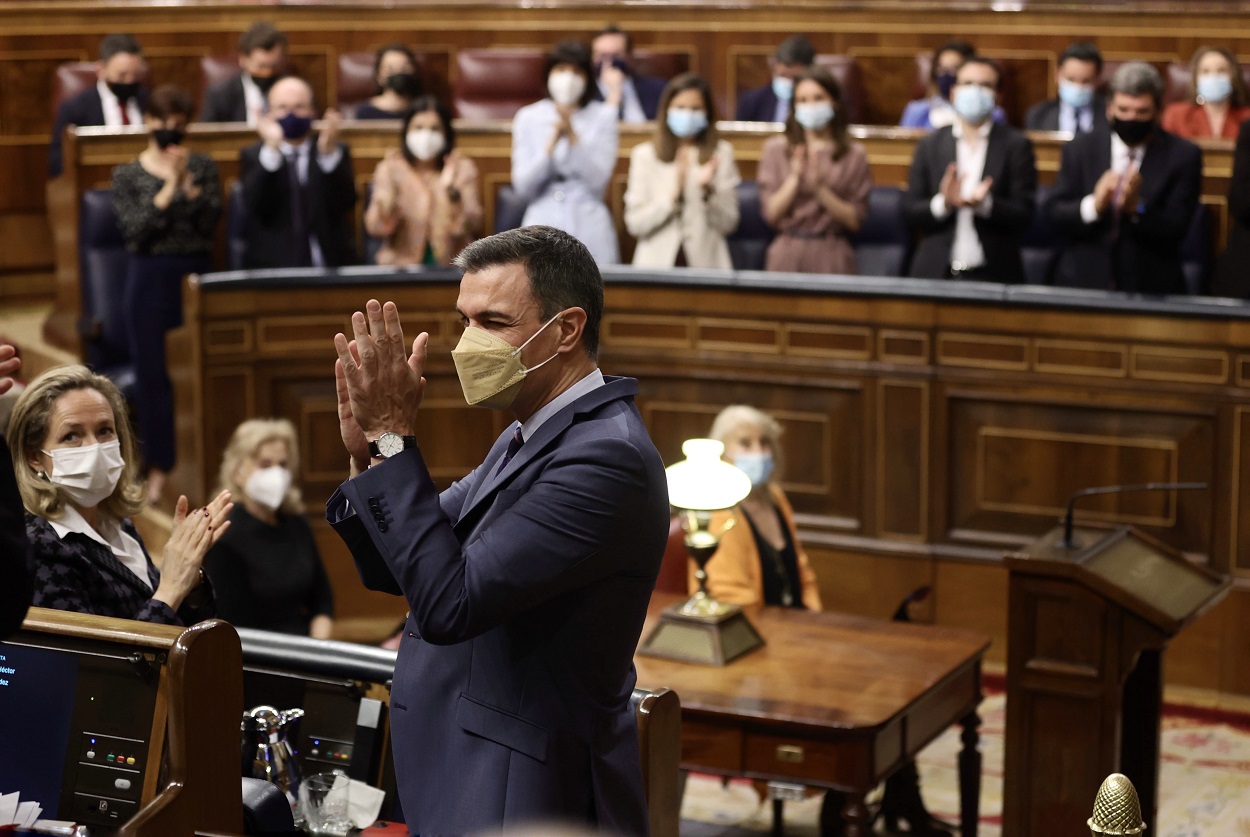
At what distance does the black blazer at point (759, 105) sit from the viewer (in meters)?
7.97

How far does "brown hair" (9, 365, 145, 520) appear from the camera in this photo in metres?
2.91

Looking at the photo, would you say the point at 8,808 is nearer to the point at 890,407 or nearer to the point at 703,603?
the point at 703,603

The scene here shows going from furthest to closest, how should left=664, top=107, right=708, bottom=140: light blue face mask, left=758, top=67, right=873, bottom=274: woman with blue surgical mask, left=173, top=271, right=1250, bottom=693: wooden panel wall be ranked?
left=664, top=107, right=708, bottom=140: light blue face mask → left=758, top=67, right=873, bottom=274: woman with blue surgical mask → left=173, top=271, right=1250, bottom=693: wooden panel wall

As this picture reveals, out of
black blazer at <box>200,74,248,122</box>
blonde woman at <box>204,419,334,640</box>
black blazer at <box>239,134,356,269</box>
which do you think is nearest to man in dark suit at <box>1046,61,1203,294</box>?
black blazer at <box>239,134,356,269</box>

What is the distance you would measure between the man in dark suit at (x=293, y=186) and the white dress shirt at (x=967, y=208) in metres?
2.31

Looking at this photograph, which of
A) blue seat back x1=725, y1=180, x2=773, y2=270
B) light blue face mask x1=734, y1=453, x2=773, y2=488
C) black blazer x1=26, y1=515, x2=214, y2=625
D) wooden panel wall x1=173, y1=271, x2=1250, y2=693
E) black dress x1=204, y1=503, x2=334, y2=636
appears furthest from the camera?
blue seat back x1=725, y1=180, x2=773, y2=270

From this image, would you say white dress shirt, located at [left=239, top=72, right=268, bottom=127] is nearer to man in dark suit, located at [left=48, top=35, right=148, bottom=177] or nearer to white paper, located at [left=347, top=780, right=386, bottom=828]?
man in dark suit, located at [left=48, top=35, right=148, bottom=177]

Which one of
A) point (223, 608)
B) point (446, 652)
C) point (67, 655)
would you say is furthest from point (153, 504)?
point (446, 652)

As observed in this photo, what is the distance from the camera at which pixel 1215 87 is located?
21.7 feet

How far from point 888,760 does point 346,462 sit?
113 inches

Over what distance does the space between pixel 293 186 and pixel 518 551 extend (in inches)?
193

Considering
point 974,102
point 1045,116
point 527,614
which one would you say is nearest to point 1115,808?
point 527,614

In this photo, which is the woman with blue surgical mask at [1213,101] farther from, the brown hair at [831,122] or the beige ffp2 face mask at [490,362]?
the beige ffp2 face mask at [490,362]

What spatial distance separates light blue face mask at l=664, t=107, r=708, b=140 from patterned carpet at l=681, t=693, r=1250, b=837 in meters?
2.40
